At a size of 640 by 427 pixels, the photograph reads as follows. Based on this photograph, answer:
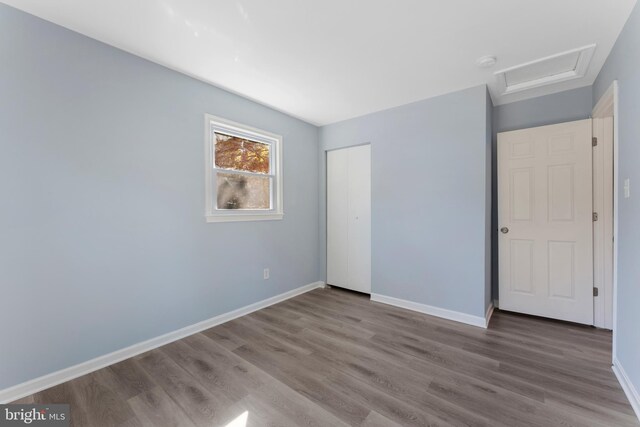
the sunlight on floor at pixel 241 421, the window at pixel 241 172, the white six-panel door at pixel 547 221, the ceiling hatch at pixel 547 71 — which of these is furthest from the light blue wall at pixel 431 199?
the sunlight on floor at pixel 241 421

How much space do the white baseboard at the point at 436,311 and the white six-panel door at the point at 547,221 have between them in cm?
53

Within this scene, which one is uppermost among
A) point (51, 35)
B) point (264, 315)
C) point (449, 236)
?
point (51, 35)

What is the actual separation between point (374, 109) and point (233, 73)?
5.82 ft

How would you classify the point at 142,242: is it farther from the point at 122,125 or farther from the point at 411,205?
the point at 411,205

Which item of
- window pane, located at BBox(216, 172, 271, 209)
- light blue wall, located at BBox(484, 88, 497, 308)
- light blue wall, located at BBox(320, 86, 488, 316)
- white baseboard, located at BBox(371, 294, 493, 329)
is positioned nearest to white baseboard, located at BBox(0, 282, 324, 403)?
window pane, located at BBox(216, 172, 271, 209)

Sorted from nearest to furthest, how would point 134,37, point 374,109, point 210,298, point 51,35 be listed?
point 51,35 < point 134,37 < point 210,298 < point 374,109

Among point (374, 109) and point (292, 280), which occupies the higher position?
point (374, 109)

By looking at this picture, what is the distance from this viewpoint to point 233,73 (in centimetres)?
247

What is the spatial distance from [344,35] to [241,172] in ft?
5.86

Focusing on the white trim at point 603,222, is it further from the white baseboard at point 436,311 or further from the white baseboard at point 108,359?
the white baseboard at point 108,359

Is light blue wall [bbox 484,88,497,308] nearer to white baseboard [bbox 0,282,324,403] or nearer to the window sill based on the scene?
the window sill

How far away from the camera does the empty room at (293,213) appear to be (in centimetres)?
165

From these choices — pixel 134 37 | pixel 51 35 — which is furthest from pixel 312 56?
pixel 51 35

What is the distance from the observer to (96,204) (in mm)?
1982
